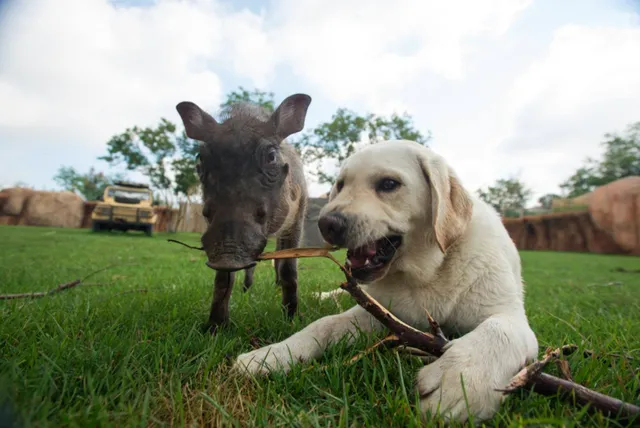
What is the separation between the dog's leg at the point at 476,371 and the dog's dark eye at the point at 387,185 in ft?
3.07

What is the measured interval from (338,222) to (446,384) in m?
Answer: 0.96

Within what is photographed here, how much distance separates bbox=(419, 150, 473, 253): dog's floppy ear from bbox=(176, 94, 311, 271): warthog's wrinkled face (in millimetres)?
933

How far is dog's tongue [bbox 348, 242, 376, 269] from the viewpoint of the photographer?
2133 mm

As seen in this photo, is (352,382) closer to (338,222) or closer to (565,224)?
(338,222)

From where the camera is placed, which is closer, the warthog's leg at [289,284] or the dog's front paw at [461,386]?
the dog's front paw at [461,386]

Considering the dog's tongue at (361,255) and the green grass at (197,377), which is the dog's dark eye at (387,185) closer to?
the dog's tongue at (361,255)

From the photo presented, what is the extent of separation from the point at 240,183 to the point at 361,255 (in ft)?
2.66

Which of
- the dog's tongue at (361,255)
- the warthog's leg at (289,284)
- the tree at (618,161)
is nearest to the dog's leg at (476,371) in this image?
the dog's tongue at (361,255)

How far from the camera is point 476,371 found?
1445 mm

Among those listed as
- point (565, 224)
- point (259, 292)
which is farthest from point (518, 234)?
point (259, 292)

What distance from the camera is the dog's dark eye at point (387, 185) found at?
227cm

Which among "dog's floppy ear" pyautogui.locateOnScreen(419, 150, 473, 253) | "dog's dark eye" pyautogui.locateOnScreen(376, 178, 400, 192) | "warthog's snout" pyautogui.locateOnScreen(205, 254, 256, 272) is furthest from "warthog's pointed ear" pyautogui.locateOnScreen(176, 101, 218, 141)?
"dog's floppy ear" pyautogui.locateOnScreen(419, 150, 473, 253)

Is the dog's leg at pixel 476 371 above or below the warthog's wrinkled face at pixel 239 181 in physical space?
below

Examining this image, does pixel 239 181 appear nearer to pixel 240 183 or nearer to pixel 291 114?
pixel 240 183
